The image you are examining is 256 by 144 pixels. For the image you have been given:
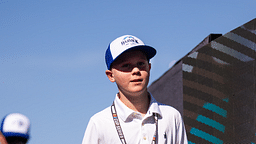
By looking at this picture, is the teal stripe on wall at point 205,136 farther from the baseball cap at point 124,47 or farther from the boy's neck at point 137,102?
the baseball cap at point 124,47

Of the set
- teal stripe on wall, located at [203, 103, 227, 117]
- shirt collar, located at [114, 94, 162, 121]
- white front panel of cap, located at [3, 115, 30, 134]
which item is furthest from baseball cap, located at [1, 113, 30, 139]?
teal stripe on wall, located at [203, 103, 227, 117]

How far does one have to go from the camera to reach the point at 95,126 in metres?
3.11

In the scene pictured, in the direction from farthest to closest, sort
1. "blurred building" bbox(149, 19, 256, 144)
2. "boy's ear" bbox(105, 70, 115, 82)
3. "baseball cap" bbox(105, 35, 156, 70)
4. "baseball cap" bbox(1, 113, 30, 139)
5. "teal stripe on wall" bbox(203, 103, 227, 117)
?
1. "teal stripe on wall" bbox(203, 103, 227, 117)
2. "blurred building" bbox(149, 19, 256, 144)
3. "boy's ear" bbox(105, 70, 115, 82)
4. "baseball cap" bbox(105, 35, 156, 70)
5. "baseball cap" bbox(1, 113, 30, 139)

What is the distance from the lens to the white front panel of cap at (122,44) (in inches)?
123

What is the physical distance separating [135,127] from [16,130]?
1.02 meters

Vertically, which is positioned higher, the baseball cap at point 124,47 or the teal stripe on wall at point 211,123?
the baseball cap at point 124,47

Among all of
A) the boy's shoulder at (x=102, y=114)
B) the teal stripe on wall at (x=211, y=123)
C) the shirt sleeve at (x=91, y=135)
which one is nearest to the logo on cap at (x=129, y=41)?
the boy's shoulder at (x=102, y=114)

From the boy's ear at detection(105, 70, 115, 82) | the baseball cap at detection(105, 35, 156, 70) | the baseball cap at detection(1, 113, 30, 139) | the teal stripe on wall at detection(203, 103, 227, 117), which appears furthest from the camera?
the teal stripe on wall at detection(203, 103, 227, 117)

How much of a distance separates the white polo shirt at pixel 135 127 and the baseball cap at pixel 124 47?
0.41 meters

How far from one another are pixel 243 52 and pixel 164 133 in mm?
7635

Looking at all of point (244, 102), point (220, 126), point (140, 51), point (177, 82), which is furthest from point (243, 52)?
point (140, 51)

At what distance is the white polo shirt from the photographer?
9.96 ft

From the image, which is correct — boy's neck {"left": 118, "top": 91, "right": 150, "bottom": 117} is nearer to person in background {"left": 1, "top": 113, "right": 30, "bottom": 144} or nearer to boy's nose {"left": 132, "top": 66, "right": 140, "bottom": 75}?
boy's nose {"left": 132, "top": 66, "right": 140, "bottom": 75}

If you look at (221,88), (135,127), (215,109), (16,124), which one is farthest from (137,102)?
(215,109)
